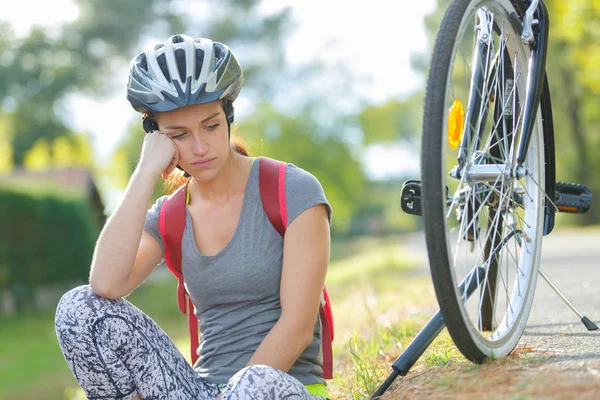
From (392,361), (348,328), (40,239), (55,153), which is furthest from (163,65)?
(55,153)

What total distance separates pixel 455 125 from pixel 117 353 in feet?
4.52

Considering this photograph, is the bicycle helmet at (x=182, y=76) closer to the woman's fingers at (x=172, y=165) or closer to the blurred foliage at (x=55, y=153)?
the woman's fingers at (x=172, y=165)

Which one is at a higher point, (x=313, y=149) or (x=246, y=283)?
(x=246, y=283)

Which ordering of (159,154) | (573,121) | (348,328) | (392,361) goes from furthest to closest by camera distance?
(573,121) < (348,328) < (392,361) < (159,154)

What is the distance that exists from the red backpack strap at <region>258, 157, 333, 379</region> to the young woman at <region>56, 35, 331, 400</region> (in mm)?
29

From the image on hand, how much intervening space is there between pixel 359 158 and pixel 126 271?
4178 cm

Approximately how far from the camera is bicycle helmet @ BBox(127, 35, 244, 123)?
9.52 ft

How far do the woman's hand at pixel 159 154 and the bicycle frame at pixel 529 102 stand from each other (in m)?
1.00

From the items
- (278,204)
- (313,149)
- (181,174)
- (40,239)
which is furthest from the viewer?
(313,149)

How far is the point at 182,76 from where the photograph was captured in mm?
2949

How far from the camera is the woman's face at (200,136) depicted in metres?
2.91

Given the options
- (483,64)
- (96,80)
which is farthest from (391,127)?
(483,64)

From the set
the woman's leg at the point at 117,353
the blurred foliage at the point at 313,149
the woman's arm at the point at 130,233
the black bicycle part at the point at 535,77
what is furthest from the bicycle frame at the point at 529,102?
the blurred foliage at the point at 313,149

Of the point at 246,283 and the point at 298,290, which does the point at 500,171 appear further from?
the point at 246,283
